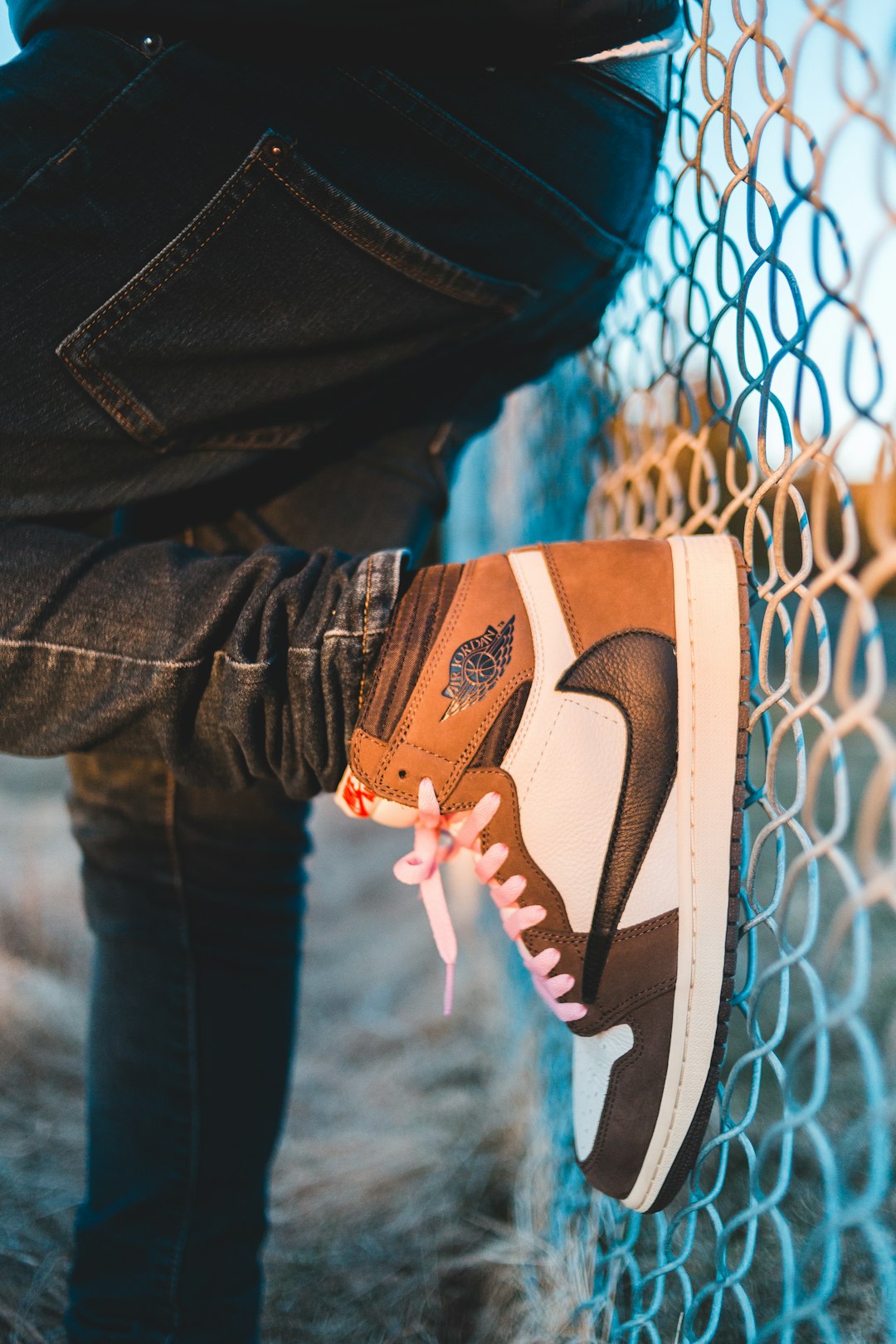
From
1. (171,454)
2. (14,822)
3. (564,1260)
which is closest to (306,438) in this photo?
(171,454)

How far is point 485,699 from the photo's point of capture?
0.59 metres

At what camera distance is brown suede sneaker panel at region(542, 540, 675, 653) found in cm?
58

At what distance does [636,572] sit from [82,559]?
0.41 m

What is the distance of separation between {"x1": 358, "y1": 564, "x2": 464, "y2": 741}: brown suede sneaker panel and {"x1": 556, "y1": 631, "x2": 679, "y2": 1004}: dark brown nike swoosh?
107mm

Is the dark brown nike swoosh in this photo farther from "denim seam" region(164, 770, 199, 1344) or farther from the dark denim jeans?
"denim seam" region(164, 770, 199, 1344)

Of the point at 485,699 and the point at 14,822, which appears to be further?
the point at 14,822

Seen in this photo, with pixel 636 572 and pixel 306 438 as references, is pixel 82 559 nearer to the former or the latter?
pixel 306 438

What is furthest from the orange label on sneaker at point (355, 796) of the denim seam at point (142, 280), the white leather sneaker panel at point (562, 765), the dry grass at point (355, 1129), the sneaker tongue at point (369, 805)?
the dry grass at point (355, 1129)

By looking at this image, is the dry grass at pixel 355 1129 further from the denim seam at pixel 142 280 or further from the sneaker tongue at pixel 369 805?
the denim seam at pixel 142 280

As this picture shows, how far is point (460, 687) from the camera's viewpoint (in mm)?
590

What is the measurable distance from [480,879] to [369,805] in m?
0.12

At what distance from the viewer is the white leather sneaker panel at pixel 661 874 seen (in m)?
0.56

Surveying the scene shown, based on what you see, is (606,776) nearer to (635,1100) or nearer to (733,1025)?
(635,1100)

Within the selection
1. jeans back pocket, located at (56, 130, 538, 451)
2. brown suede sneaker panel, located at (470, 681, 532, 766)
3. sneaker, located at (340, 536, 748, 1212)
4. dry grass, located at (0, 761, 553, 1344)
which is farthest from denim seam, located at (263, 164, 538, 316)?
dry grass, located at (0, 761, 553, 1344)
